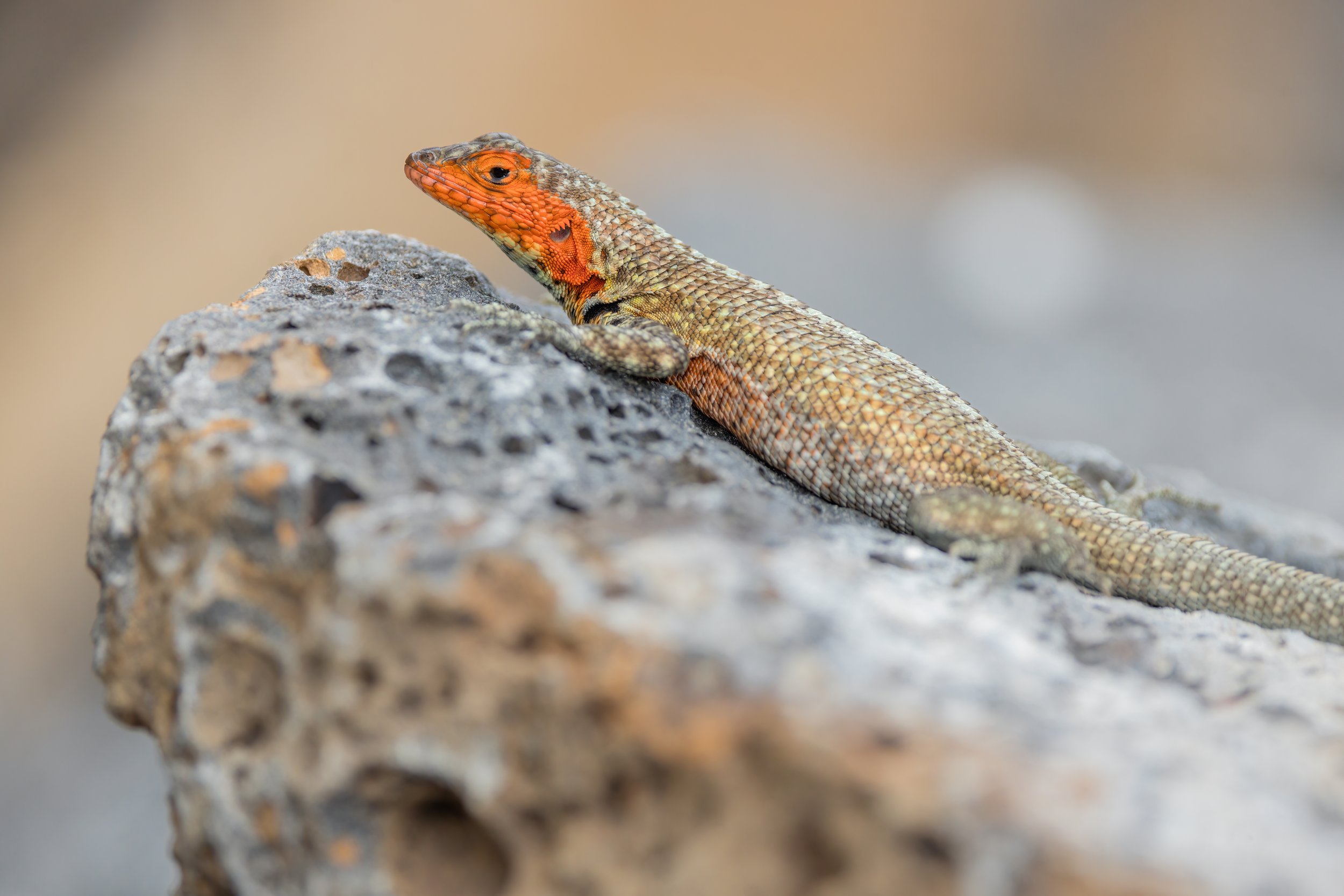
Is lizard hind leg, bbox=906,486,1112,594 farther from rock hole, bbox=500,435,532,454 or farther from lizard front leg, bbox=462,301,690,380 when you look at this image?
rock hole, bbox=500,435,532,454

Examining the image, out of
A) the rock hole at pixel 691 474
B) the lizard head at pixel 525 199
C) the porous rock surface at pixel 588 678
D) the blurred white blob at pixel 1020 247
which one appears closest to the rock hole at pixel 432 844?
the porous rock surface at pixel 588 678

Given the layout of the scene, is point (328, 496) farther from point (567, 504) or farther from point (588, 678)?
point (588, 678)

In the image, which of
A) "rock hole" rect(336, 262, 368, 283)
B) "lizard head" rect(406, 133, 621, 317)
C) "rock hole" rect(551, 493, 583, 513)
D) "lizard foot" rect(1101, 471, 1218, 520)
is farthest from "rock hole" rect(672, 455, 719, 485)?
"lizard foot" rect(1101, 471, 1218, 520)

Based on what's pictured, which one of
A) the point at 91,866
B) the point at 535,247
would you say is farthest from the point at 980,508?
the point at 91,866

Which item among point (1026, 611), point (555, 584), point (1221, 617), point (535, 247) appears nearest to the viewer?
point (555, 584)

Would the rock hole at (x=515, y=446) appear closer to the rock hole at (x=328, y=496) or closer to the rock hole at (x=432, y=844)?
the rock hole at (x=328, y=496)

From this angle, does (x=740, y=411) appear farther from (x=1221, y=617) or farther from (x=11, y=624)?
(x=11, y=624)
